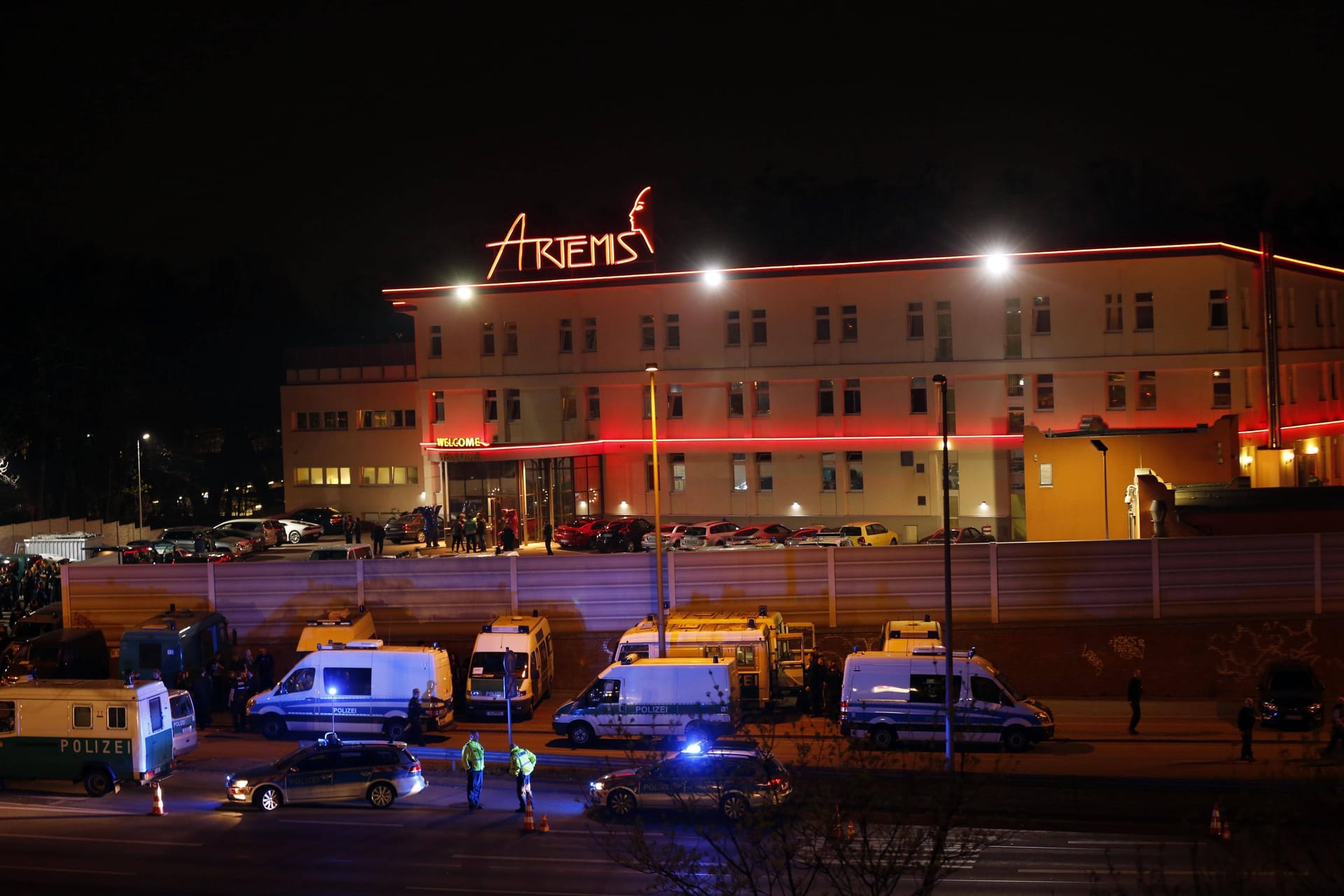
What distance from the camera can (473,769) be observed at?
2095 centimetres

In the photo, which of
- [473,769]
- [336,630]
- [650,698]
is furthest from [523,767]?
[336,630]

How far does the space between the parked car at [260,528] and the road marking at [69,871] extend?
32395 mm

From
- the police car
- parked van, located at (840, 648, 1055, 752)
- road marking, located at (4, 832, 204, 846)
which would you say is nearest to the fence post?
parked van, located at (840, 648, 1055, 752)

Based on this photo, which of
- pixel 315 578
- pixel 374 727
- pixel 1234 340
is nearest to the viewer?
pixel 374 727

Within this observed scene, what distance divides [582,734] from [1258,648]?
52.9ft

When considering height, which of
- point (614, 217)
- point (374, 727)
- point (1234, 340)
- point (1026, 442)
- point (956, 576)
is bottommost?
point (374, 727)

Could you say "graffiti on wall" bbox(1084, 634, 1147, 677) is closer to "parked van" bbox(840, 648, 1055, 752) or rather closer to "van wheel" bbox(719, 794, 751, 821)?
"parked van" bbox(840, 648, 1055, 752)

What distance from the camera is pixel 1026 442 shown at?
41344 millimetres

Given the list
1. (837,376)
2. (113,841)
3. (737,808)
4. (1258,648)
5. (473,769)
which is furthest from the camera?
(837,376)

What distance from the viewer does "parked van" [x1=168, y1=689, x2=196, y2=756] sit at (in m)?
24.3

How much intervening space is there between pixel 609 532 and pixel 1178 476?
19636 millimetres

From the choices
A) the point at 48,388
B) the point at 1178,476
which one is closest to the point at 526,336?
the point at 1178,476

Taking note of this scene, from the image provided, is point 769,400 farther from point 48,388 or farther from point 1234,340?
point 48,388

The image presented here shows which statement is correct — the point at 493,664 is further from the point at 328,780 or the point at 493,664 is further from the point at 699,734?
the point at 699,734
